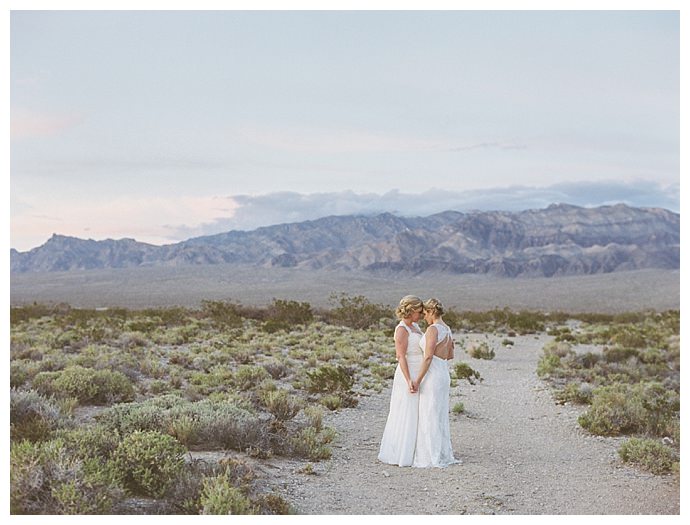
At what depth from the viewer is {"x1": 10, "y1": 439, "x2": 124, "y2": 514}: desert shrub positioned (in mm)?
5004

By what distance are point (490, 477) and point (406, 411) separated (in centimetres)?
110

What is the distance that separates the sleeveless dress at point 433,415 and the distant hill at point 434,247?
93515 millimetres

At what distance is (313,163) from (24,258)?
235 ft

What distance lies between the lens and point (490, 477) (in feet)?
22.8

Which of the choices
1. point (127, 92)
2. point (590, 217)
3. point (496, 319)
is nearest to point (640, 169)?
point (590, 217)

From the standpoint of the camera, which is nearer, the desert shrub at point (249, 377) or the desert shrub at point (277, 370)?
the desert shrub at point (249, 377)

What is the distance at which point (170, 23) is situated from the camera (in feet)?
37.7

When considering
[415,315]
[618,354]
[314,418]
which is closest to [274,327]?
[618,354]

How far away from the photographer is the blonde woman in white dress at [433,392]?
6.88 m

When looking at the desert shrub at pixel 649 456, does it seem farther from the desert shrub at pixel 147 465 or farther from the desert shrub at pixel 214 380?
the desert shrub at pixel 214 380

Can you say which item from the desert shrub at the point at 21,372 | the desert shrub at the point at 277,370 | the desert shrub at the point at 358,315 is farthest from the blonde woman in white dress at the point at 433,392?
the desert shrub at the point at 358,315

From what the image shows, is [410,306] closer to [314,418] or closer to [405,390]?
[405,390]

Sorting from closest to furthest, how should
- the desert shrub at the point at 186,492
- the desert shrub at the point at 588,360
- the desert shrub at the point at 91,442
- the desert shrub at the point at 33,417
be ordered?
the desert shrub at the point at 186,492 < the desert shrub at the point at 91,442 < the desert shrub at the point at 33,417 < the desert shrub at the point at 588,360
